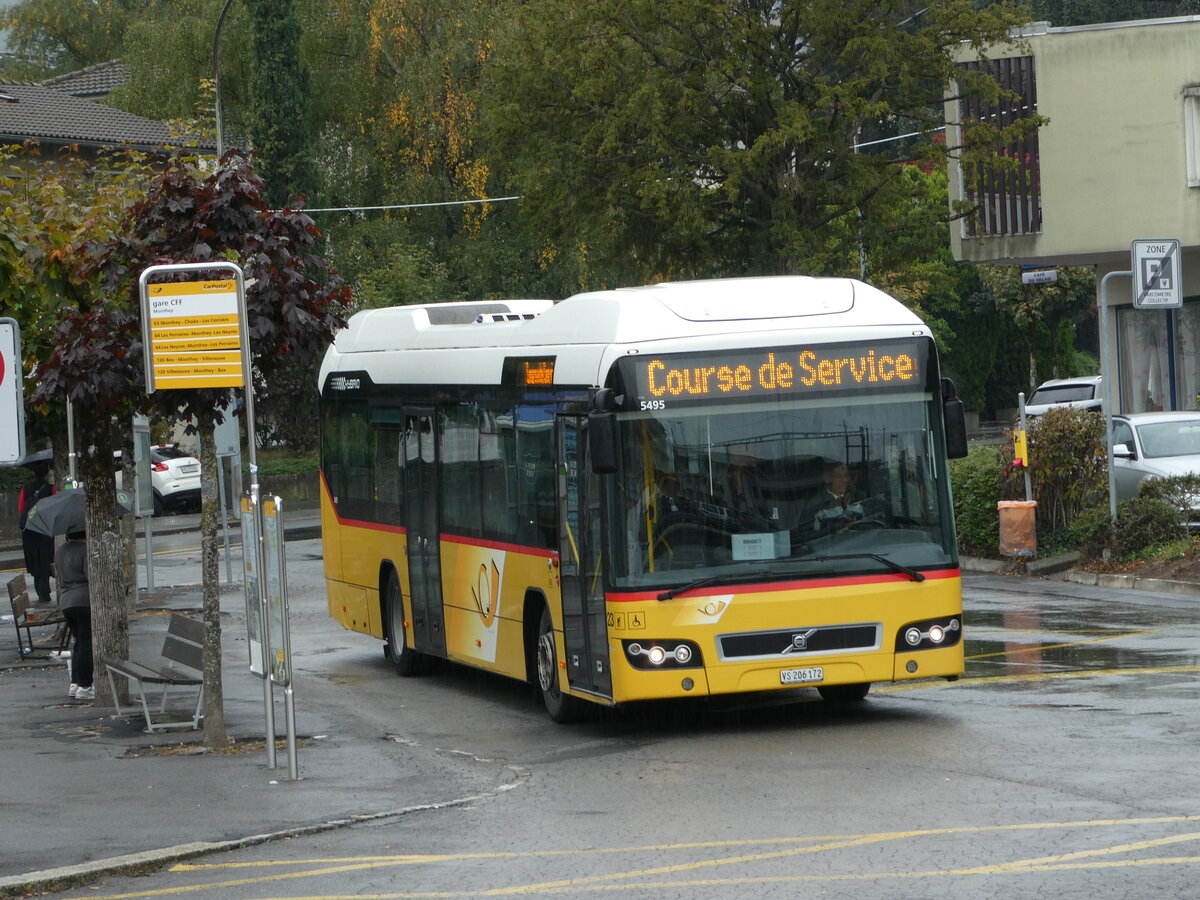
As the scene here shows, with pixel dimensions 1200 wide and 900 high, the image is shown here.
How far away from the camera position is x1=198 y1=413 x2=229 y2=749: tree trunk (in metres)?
13.1

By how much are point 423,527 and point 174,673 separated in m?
2.70

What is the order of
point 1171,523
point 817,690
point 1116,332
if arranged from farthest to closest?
point 1116,332
point 1171,523
point 817,690

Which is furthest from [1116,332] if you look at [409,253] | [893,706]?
[893,706]

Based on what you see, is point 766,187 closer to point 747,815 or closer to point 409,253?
point 409,253

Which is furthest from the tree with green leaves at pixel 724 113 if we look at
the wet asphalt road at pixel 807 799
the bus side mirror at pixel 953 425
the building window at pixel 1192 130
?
the bus side mirror at pixel 953 425

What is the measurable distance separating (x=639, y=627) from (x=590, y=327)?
217 centimetres

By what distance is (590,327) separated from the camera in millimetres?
13336

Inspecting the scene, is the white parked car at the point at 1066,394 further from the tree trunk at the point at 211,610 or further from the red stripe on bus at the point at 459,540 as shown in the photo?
the tree trunk at the point at 211,610

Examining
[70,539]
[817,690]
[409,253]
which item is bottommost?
[817,690]

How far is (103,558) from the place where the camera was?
1585cm

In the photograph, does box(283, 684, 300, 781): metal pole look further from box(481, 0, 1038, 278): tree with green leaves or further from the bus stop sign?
box(481, 0, 1038, 278): tree with green leaves

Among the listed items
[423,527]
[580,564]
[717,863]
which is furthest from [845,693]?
[717,863]

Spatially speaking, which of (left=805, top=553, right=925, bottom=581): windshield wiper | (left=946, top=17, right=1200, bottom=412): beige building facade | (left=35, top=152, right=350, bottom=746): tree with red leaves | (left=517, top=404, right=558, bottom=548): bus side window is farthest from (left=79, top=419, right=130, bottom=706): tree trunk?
(left=946, top=17, right=1200, bottom=412): beige building facade

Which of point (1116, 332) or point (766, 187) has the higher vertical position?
point (766, 187)
